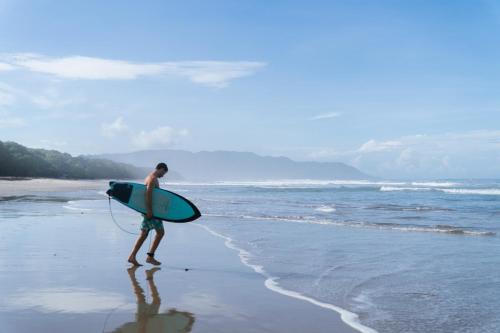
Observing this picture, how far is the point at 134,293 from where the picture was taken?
21.1 feet

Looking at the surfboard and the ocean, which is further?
the surfboard

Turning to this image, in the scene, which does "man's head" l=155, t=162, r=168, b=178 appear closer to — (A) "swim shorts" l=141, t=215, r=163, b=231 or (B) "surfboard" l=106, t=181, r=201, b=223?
(B) "surfboard" l=106, t=181, r=201, b=223

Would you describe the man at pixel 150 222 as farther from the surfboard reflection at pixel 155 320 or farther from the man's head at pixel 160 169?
the surfboard reflection at pixel 155 320

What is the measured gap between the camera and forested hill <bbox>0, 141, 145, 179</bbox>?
6662 centimetres

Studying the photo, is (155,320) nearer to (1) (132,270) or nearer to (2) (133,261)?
(1) (132,270)

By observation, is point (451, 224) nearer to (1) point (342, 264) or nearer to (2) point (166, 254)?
(1) point (342, 264)

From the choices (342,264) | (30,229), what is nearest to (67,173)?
(30,229)

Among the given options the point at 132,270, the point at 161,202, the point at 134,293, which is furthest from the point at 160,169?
the point at 134,293

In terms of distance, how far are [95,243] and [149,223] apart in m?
2.60

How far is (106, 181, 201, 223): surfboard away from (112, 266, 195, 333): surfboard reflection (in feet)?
9.77

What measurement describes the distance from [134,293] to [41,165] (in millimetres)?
73852

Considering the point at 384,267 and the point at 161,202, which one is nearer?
the point at 384,267

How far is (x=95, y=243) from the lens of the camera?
1063 centimetres

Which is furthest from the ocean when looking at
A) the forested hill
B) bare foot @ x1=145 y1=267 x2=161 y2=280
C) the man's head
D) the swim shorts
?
the forested hill
